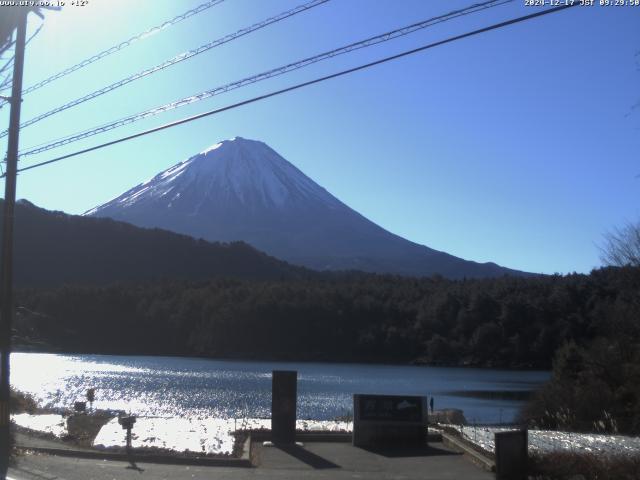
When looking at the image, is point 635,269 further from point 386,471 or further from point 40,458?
point 40,458

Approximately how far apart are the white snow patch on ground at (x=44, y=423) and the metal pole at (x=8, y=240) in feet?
8.28

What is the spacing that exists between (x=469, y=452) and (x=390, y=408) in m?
1.87

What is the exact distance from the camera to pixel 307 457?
14500 millimetres

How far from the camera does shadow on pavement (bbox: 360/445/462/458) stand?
14898 millimetres

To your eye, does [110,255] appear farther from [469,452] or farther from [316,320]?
[469,452]

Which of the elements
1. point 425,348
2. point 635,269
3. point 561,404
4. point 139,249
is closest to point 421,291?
point 425,348

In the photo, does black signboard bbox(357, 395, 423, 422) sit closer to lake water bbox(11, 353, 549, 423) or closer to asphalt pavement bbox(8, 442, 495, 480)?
asphalt pavement bbox(8, 442, 495, 480)

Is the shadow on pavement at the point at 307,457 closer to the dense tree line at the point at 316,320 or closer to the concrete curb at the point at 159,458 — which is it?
the concrete curb at the point at 159,458

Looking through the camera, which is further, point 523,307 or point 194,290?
point 194,290

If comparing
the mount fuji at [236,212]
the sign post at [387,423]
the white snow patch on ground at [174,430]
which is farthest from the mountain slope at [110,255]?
the sign post at [387,423]

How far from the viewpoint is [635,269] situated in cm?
3169

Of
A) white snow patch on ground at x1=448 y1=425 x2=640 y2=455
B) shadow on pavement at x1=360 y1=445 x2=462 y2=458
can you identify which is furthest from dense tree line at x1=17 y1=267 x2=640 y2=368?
shadow on pavement at x1=360 y1=445 x2=462 y2=458

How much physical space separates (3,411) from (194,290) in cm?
8730

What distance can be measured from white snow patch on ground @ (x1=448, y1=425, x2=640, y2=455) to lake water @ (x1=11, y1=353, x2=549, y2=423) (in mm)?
10815
